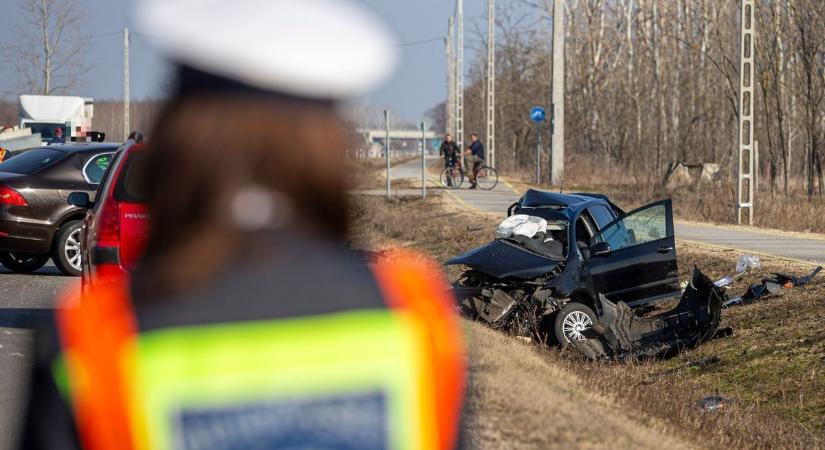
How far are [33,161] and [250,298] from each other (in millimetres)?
14819

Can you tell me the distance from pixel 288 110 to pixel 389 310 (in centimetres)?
27

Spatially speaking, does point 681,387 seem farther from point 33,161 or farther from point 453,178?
point 453,178

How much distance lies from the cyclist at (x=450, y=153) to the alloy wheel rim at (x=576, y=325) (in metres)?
25.2

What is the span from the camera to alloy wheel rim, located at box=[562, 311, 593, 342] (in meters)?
12.5

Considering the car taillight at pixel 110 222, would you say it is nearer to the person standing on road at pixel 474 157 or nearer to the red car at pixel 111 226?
the red car at pixel 111 226

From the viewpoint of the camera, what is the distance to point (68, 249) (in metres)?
15.3

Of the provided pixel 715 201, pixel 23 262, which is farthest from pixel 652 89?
pixel 23 262

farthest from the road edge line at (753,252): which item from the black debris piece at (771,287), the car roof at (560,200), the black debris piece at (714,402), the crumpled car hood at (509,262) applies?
the black debris piece at (714,402)

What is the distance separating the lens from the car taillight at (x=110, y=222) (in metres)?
9.58

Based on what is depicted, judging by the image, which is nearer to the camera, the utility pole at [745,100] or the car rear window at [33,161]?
the car rear window at [33,161]

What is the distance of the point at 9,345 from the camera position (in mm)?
10062

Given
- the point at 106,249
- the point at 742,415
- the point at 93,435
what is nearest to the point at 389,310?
the point at 93,435

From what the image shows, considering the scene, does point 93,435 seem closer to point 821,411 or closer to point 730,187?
point 821,411

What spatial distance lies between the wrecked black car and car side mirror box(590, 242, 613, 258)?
0.01 m
